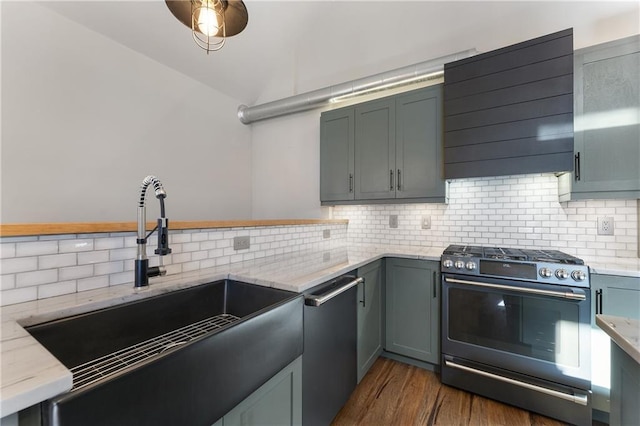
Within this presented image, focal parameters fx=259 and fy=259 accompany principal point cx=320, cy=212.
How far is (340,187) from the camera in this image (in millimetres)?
2744

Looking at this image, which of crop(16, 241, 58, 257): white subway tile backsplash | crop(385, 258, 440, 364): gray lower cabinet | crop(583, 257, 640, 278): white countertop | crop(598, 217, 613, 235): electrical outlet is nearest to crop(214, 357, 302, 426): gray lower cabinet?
crop(16, 241, 58, 257): white subway tile backsplash

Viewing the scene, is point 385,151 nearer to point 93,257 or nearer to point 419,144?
point 419,144

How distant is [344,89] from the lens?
2.70 m

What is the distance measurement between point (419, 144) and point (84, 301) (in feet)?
7.91

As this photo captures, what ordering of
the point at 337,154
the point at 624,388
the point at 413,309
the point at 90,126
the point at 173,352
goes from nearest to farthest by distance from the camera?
the point at 173,352
the point at 624,388
the point at 413,309
the point at 90,126
the point at 337,154

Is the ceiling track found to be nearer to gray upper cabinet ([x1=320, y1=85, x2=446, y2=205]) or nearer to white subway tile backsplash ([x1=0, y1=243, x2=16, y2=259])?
gray upper cabinet ([x1=320, y1=85, x2=446, y2=205])

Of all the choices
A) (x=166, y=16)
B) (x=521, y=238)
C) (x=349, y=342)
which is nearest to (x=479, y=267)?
(x=521, y=238)

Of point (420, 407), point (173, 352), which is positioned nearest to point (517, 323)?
point (420, 407)

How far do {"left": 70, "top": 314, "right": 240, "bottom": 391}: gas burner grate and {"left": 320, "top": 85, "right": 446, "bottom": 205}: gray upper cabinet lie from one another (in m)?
1.77

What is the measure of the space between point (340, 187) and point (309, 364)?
183 centimetres

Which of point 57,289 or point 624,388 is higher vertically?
point 57,289

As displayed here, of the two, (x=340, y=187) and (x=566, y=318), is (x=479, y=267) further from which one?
(x=340, y=187)

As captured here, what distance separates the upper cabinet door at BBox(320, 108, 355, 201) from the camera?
268cm

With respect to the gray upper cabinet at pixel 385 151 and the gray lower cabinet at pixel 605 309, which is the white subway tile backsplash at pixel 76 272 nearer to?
the gray upper cabinet at pixel 385 151
